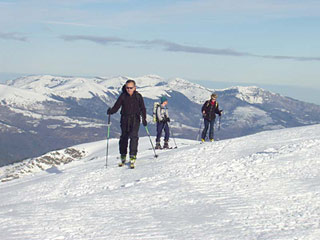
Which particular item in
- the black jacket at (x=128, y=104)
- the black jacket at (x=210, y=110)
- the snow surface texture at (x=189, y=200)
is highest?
the black jacket at (x=128, y=104)

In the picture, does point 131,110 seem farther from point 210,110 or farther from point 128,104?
point 210,110

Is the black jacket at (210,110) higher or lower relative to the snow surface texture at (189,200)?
higher

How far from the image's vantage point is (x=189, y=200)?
9.54 m

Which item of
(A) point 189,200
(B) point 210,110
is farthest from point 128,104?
(B) point 210,110

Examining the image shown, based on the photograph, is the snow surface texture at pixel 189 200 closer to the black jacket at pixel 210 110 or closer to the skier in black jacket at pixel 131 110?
the skier in black jacket at pixel 131 110

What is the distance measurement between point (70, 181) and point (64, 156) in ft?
529

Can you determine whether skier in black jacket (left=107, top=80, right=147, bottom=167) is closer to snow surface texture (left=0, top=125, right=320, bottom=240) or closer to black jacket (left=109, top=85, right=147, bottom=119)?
black jacket (left=109, top=85, right=147, bottom=119)

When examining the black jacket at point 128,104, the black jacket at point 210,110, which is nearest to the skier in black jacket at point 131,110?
the black jacket at point 128,104

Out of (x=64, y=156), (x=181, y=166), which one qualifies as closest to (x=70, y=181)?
(x=181, y=166)

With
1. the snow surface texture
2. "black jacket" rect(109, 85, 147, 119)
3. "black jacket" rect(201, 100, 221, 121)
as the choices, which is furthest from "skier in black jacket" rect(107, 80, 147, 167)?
"black jacket" rect(201, 100, 221, 121)

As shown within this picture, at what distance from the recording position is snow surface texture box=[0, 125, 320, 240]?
7.28 m

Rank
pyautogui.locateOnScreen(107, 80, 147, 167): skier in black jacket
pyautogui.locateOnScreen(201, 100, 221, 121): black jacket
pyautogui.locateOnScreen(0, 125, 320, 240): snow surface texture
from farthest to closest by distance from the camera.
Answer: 1. pyautogui.locateOnScreen(201, 100, 221, 121): black jacket
2. pyautogui.locateOnScreen(107, 80, 147, 167): skier in black jacket
3. pyautogui.locateOnScreen(0, 125, 320, 240): snow surface texture

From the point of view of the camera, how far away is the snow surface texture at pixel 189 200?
23.9 feet

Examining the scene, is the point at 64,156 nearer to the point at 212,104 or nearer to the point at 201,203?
the point at 212,104
